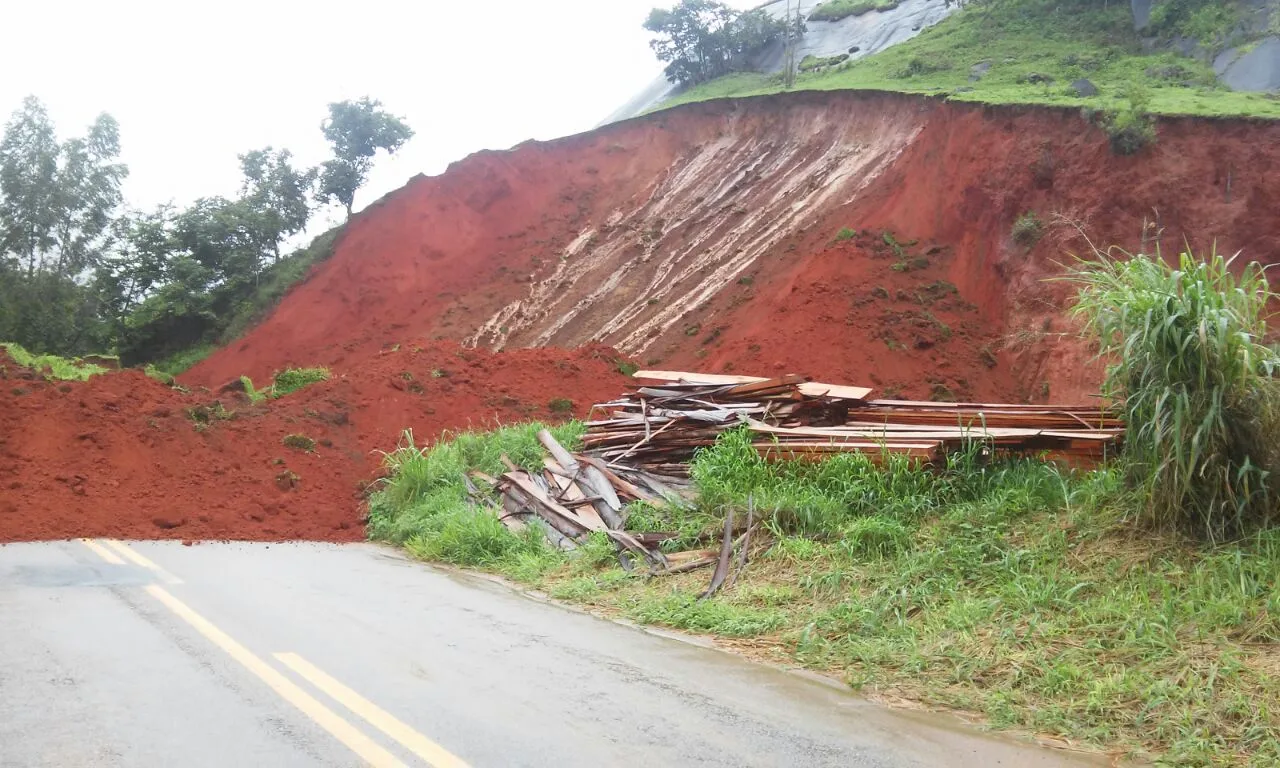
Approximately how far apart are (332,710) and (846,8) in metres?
41.0

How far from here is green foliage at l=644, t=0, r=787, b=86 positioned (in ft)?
120

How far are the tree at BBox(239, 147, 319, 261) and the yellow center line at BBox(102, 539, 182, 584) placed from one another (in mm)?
29278

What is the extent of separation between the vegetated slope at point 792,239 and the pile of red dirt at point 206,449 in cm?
672

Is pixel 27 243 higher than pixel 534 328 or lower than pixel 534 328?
higher

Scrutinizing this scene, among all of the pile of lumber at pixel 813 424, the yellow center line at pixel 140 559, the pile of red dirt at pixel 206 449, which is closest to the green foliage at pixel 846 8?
the pile of red dirt at pixel 206 449

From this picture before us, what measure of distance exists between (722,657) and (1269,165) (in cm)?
1585

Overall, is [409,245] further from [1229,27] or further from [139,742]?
[139,742]

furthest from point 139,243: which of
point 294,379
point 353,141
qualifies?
point 294,379

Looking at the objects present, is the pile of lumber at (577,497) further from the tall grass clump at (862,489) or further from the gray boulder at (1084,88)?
the gray boulder at (1084,88)

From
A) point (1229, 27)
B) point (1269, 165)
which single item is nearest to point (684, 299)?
point (1269, 165)

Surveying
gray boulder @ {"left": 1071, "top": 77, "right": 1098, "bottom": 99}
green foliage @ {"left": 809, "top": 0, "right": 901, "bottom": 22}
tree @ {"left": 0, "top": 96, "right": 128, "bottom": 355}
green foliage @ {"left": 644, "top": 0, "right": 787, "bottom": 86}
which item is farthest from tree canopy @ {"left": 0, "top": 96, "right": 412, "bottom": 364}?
gray boulder @ {"left": 1071, "top": 77, "right": 1098, "bottom": 99}

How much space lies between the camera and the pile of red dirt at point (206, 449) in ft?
33.1

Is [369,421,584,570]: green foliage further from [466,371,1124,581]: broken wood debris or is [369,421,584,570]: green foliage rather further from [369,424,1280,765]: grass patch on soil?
[466,371,1124,581]: broken wood debris

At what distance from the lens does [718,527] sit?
748 cm
